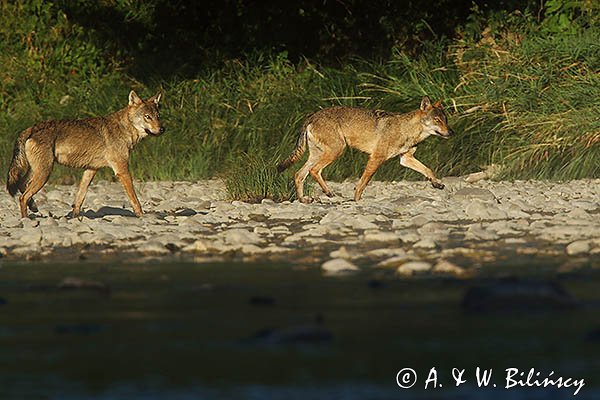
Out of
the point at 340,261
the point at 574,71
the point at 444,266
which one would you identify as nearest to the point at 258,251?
the point at 340,261

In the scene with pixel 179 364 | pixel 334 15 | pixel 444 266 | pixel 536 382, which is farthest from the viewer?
pixel 334 15

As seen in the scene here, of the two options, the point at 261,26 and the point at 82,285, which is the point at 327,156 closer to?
the point at 261,26

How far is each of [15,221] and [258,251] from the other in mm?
3589

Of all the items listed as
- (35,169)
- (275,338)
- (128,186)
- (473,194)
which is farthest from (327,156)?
(275,338)

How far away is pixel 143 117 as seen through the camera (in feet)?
44.1

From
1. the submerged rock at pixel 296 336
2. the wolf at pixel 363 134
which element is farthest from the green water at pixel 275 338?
the wolf at pixel 363 134

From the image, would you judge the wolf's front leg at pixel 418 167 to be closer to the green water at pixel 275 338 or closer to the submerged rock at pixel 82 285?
the green water at pixel 275 338

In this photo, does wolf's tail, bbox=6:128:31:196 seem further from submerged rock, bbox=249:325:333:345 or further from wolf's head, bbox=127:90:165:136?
submerged rock, bbox=249:325:333:345

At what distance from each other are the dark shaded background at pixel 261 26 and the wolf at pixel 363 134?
6022mm

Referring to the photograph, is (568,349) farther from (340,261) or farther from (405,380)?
(340,261)

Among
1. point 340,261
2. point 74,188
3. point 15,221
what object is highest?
point 340,261

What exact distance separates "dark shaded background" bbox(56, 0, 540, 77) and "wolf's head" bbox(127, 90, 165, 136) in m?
7.69

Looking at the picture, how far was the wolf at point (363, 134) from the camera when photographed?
1502 cm

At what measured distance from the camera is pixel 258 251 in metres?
8.82
